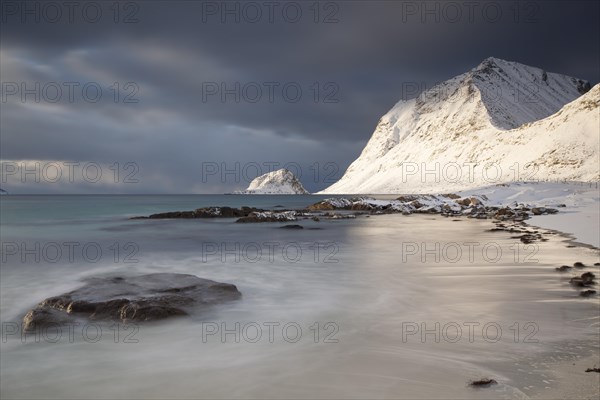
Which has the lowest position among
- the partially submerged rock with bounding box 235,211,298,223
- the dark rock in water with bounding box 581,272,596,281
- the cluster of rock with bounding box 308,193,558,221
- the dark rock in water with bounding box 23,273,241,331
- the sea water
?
the sea water

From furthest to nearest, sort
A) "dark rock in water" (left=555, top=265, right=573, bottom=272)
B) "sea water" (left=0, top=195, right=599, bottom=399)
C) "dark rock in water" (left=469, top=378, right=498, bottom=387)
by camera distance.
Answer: "dark rock in water" (left=555, top=265, right=573, bottom=272) → "sea water" (left=0, top=195, right=599, bottom=399) → "dark rock in water" (left=469, top=378, right=498, bottom=387)

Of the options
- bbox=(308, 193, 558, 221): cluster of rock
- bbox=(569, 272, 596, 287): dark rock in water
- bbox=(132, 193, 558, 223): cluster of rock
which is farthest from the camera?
bbox=(308, 193, 558, 221): cluster of rock

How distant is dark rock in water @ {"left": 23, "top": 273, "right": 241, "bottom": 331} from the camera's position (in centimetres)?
776

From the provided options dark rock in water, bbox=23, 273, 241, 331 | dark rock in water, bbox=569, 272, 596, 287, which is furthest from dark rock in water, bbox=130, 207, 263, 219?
dark rock in water, bbox=569, 272, 596, 287

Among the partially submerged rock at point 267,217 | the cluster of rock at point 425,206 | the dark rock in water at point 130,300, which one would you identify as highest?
the cluster of rock at point 425,206

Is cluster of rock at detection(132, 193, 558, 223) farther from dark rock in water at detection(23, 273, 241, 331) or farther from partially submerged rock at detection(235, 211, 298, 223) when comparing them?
dark rock in water at detection(23, 273, 241, 331)

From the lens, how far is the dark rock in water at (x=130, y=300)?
7.76 meters

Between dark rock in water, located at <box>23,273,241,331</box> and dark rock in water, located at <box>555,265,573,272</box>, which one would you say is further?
dark rock in water, located at <box>555,265,573,272</box>

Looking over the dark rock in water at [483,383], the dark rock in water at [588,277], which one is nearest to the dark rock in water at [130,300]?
the dark rock in water at [483,383]

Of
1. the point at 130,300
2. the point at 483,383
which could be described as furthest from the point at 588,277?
the point at 130,300

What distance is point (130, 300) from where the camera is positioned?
8312 millimetres

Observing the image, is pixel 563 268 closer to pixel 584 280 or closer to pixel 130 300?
pixel 584 280

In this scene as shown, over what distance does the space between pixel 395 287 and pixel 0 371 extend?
28.0ft

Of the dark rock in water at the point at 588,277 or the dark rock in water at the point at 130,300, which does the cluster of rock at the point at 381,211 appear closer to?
the dark rock in water at the point at 588,277
